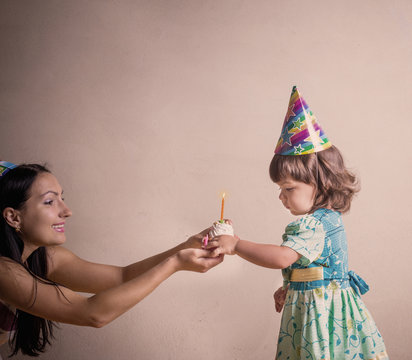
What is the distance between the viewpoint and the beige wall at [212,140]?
2299 millimetres

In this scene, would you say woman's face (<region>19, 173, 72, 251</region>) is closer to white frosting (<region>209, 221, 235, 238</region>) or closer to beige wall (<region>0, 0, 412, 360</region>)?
white frosting (<region>209, 221, 235, 238</region>)

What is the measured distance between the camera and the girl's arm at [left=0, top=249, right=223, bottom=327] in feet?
Answer: 4.24

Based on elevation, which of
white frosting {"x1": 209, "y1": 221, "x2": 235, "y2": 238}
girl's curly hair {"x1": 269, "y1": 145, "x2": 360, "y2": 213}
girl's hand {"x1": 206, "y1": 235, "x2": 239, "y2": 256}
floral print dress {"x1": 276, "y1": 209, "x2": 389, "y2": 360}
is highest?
girl's curly hair {"x1": 269, "y1": 145, "x2": 360, "y2": 213}

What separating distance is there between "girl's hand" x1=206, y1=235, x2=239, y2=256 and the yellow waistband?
235 millimetres

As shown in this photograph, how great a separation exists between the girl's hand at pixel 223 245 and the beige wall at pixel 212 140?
872 mm

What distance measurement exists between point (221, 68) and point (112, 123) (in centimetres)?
67

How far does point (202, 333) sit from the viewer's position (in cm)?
231

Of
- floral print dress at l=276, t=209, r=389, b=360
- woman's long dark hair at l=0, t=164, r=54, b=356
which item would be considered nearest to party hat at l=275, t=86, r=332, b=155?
floral print dress at l=276, t=209, r=389, b=360

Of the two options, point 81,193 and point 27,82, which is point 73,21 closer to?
point 27,82

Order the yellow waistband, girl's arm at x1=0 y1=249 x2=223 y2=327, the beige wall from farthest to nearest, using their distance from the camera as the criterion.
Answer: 1. the beige wall
2. the yellow waistband
3. girl's arm at x1=0 y1=249 x2=223 y2=327

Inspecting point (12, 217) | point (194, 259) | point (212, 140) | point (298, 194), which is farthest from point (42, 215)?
point (212, 140)

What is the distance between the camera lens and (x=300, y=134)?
148cm

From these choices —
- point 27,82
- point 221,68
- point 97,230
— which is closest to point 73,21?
point 27,82

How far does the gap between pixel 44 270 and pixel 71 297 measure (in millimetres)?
378
